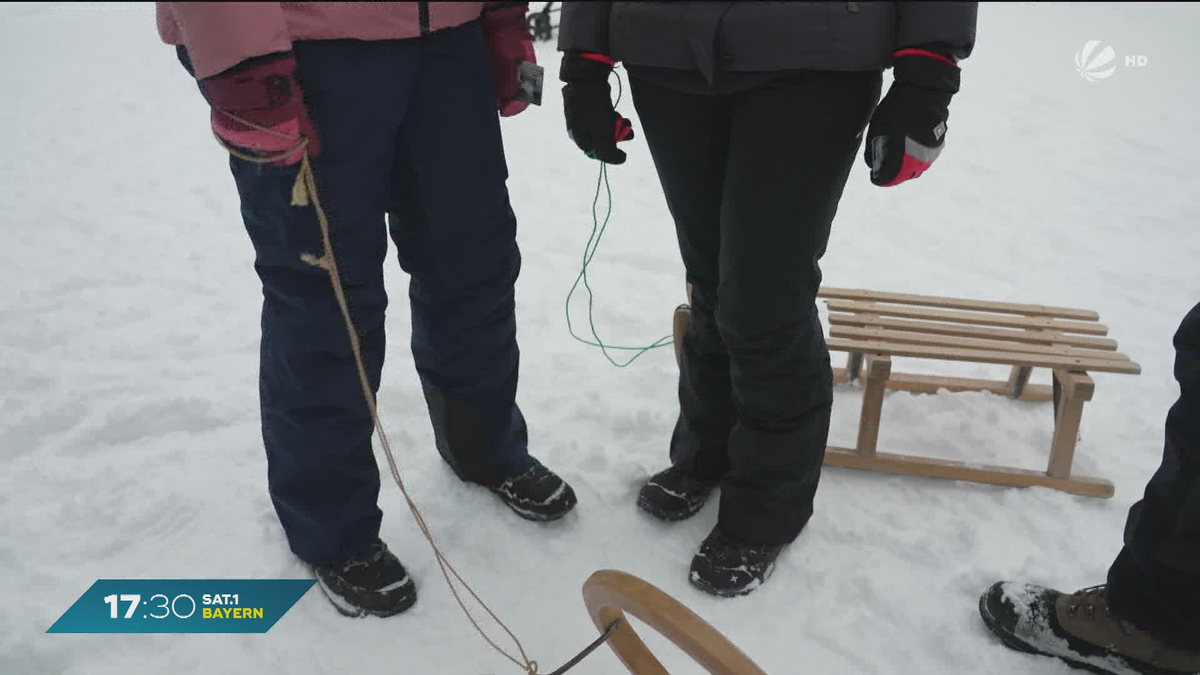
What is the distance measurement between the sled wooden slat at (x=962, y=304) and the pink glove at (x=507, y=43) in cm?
104

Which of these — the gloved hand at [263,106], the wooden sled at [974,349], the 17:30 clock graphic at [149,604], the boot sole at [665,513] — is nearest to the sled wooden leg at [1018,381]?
the wooden sled at [974,349]

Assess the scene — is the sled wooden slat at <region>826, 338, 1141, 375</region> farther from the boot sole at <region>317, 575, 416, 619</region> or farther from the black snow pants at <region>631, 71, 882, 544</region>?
the boot sole at <region>317, 575, 416, 619</region>

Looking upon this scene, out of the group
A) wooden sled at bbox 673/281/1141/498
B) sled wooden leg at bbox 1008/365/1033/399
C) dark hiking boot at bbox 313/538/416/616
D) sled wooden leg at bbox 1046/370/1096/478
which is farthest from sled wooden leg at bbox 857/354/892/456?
dark hiking boot at bbox 313/538/416/616

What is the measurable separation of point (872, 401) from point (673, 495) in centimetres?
53

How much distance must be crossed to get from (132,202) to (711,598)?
3.07 m

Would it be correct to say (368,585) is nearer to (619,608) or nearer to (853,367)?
(619,608)

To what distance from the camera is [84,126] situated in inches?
174

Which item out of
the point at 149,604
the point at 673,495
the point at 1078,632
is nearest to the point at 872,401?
the point at 673,495

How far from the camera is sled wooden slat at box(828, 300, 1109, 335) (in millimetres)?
2182

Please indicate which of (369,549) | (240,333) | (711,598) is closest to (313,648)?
(369,549)

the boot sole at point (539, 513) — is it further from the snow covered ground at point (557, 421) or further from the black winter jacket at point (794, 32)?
the black winter jacket at point (794, 32)

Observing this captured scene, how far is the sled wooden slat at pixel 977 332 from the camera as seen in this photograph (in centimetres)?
210

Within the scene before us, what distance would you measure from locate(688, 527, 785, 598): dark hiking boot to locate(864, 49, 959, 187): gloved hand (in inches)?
31.6

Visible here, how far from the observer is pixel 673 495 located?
1927mm
